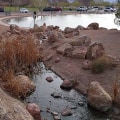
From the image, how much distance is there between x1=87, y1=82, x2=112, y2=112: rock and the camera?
12633mm

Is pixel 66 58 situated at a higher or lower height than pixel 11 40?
lower

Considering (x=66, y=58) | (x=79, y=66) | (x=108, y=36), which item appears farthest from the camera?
(x=108, y=36)

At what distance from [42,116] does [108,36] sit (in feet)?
45.7

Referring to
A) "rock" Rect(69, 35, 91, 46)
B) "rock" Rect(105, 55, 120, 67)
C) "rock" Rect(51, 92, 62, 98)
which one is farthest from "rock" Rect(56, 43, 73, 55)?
"rock" Rect(51, 92, 62, 98)

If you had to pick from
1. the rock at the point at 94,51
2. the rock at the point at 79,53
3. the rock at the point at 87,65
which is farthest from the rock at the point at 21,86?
the rock at the point at 79,53

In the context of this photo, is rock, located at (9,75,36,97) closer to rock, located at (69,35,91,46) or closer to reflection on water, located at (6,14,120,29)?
rock, located at (69,35,91,46)

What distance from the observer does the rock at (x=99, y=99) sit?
1263cm

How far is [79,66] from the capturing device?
1781cm

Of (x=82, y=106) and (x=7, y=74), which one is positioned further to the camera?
(x=7, y=74)

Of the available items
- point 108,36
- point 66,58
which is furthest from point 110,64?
point 108,36

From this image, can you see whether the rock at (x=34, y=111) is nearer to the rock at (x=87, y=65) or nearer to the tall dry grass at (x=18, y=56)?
the tall dry grass at (x=18, y=56)

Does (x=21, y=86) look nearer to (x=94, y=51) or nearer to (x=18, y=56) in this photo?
(x=18, y=56)

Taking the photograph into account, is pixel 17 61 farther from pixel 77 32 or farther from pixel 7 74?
pixel 77 32

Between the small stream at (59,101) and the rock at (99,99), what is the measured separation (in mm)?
269
